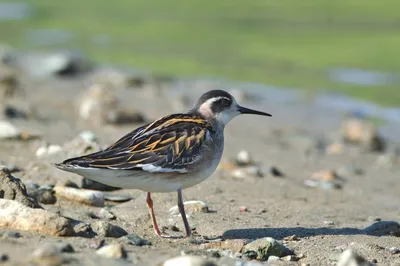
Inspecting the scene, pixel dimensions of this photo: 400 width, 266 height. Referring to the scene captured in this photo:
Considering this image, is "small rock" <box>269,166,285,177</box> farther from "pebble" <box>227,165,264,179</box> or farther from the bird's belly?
the bird's belly

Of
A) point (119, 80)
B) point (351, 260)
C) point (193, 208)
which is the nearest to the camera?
point (351, 260)

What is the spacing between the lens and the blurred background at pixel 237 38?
70.0ft

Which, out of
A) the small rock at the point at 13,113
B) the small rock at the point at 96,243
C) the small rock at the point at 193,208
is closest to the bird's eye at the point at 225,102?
the small rock at the point at 193,208

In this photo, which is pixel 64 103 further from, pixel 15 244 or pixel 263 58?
pixel 15 244

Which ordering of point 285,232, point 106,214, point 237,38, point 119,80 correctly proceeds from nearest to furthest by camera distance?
point 285,232 < point 106,214 < point 119,80 < point 237,38

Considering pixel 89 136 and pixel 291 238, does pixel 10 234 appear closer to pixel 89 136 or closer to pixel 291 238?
pixel 291 238

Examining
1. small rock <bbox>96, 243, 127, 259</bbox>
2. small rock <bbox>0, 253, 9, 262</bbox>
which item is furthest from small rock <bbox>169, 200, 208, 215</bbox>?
small rock <bbox>0, 253, 9, 262</bbox>

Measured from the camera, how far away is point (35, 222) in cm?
712

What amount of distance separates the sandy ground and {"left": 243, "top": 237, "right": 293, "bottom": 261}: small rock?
0.15 meters

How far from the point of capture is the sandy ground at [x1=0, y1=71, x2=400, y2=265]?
7.60 metres

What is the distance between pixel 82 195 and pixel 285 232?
2131 mm

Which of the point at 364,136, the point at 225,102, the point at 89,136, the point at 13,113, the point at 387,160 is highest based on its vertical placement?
the point at 225,102

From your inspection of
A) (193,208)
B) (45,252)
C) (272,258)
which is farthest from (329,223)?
(45,252)

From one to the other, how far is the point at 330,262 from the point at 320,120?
32.1 feet
